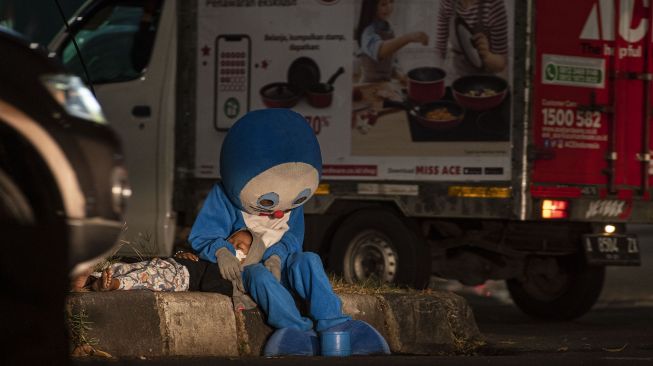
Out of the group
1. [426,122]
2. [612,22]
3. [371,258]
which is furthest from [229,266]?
[612,22]

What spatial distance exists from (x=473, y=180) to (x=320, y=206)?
3.93 ft

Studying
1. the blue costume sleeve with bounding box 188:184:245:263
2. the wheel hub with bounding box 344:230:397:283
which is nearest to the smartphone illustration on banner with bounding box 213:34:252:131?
the wheel hub with bounding box 344:230:397:283

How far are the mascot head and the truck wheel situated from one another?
14.5 feet

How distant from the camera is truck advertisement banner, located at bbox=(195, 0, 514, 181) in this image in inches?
419

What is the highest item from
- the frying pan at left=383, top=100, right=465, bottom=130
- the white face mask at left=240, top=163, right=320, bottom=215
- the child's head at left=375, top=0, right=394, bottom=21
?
the child's head at left=375, top=0, right=394, bottom=21

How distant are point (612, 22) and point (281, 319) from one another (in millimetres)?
4960

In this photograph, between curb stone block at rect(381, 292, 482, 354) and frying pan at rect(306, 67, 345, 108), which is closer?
curb stone block at rect(381, 292, 482, 354)

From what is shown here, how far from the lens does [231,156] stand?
7.41 m

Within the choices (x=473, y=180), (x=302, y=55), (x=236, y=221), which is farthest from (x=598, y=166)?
(x=236, y=221)

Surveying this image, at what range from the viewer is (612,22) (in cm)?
1098

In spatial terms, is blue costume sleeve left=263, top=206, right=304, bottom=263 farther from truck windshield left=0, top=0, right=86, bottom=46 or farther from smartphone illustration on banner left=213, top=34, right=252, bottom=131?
truck windshield left=0, top=0, right=86, bottom=46

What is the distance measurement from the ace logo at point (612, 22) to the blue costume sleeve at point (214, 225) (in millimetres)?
4335

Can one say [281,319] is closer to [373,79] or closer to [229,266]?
[229,266]

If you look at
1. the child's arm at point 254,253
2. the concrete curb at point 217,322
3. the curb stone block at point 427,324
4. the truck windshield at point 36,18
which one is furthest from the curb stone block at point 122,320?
the truck windshield at point 36,18
